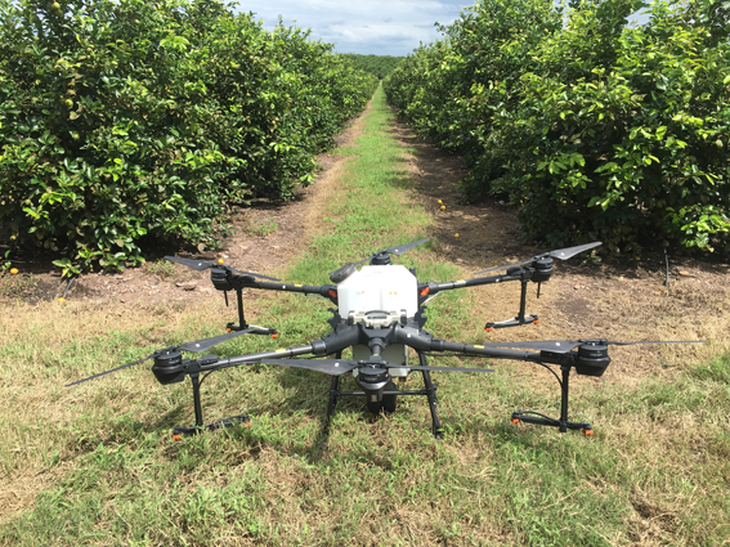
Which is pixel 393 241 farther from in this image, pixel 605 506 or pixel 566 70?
pixel 605 506

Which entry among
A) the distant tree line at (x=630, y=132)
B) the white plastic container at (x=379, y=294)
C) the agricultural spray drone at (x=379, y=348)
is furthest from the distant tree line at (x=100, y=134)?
the distant tree line at (x=630, y=132)

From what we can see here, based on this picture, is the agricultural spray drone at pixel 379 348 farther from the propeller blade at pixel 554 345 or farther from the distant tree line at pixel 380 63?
the distant tree line at pixel 380 63

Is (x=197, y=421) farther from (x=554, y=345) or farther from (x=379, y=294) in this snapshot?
(x=554, y=345)

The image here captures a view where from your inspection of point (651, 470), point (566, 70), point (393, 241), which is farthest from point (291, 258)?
point (651, 470)

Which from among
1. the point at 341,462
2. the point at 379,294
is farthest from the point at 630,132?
the point at 341,462

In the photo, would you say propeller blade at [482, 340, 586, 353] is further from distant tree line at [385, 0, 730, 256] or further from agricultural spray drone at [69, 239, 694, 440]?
distant tree line at [385, 0, 730, 256]

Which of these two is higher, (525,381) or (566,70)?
(566,70)
